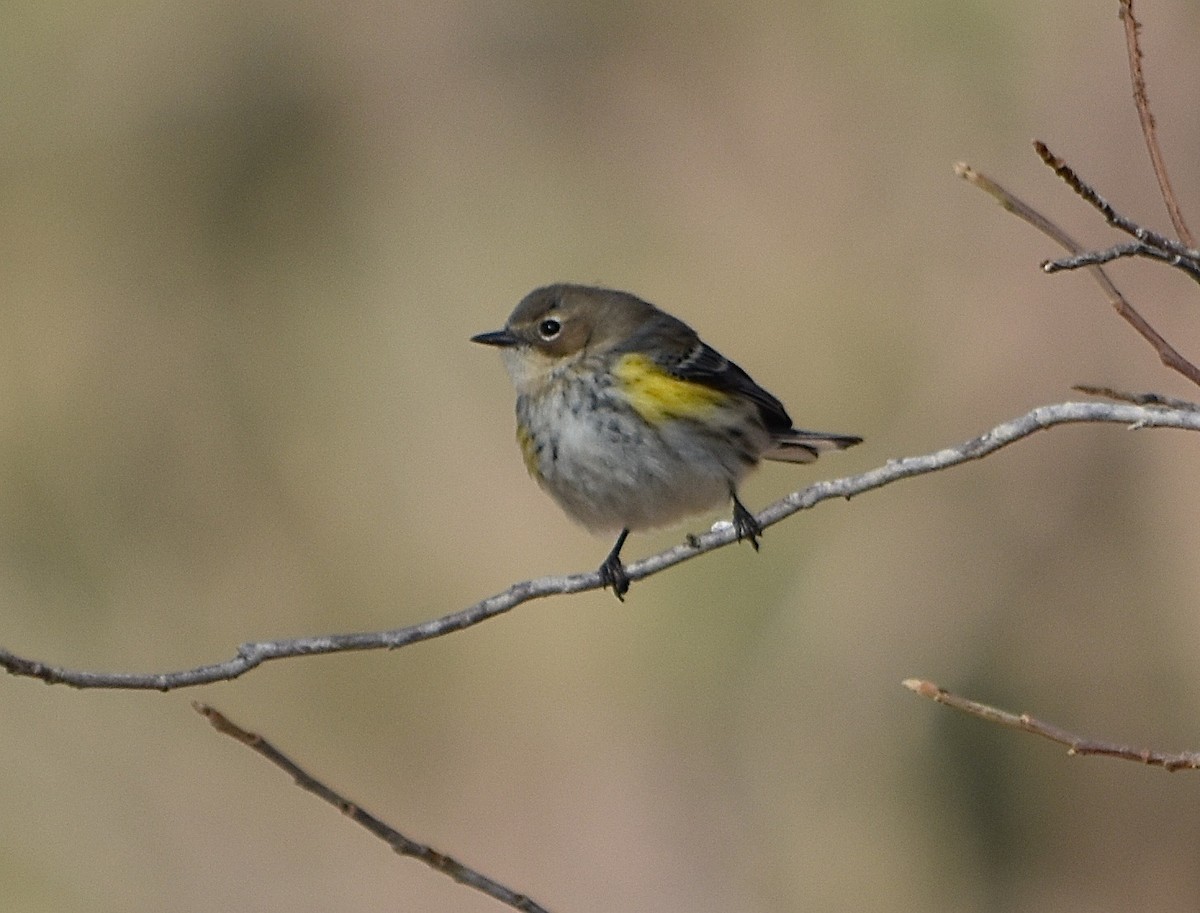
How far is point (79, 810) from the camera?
10305mm

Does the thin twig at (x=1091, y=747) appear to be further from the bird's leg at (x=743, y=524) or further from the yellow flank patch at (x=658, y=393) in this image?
the yellow flank patch at (x=658, y=393)

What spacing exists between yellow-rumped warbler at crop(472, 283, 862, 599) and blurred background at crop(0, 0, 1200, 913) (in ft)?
10.8

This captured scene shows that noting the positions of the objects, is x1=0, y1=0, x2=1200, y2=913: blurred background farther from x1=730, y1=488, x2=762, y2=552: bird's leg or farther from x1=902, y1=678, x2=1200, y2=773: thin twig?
x1=902, y1=678, x2=1200, y2=773: thin twig

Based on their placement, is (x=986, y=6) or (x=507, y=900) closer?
(x=507, y=900)

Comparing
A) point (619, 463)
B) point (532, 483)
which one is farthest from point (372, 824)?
point (532, 483)

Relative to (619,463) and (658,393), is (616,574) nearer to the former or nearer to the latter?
(619,463)

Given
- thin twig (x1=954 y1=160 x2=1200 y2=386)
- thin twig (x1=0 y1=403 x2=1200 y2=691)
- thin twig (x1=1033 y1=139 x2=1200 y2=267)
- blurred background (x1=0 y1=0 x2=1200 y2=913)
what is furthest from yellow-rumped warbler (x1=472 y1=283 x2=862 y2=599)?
blurred background (x1=0 y1=0 x2=1200 y2=913)

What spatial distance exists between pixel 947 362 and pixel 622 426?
5.21 meters

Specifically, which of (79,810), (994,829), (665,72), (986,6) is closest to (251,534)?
(79,810)

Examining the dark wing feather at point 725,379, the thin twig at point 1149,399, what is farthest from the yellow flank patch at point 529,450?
the thin twig at point 1149,399

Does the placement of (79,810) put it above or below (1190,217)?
below

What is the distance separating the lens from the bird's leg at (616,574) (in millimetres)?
4323

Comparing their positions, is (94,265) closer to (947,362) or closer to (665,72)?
(665,72)

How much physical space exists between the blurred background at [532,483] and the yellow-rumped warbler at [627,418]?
329 centimetres
